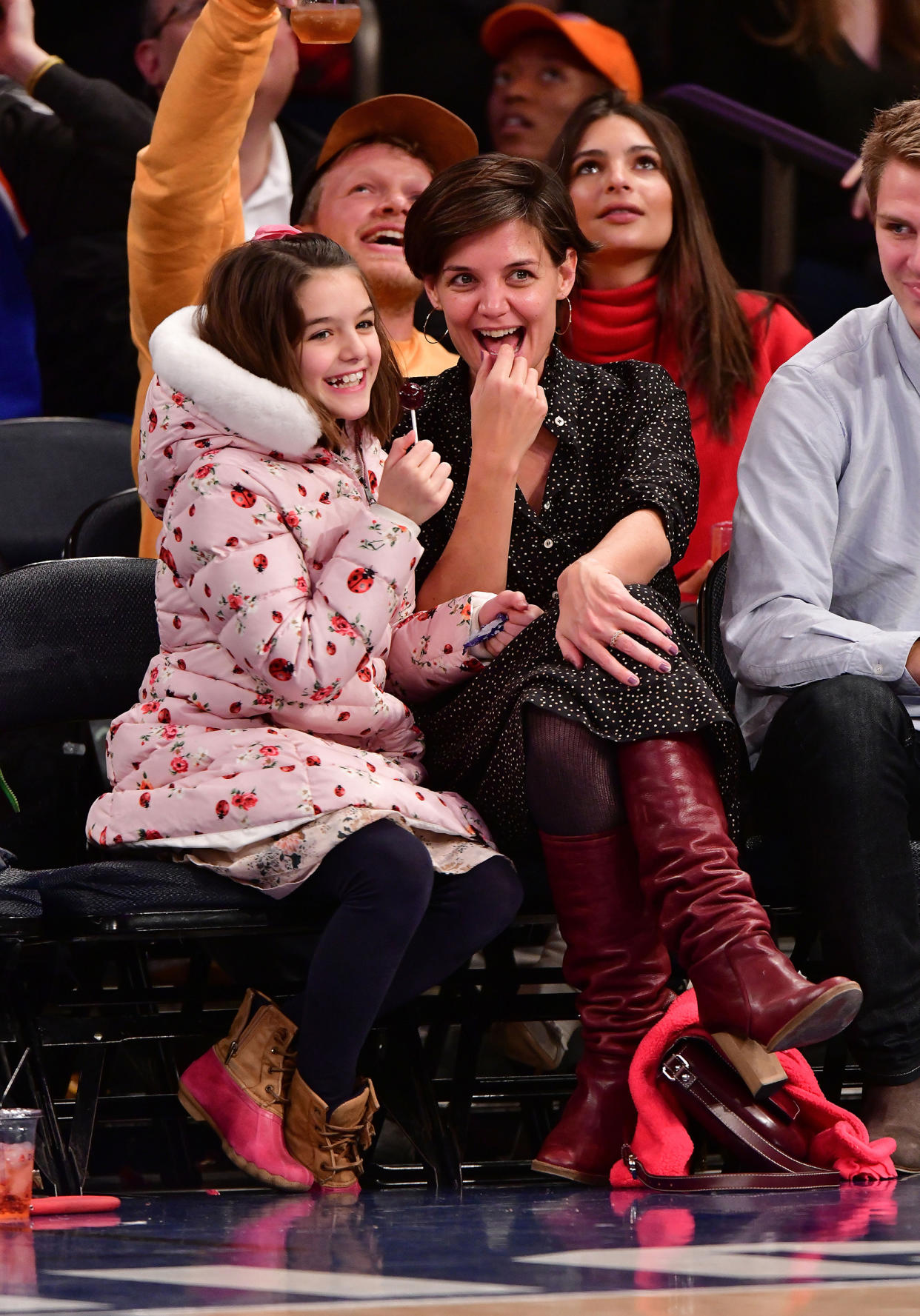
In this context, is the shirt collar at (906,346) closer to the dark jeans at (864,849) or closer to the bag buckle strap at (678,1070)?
the dark jeans at (864,849)

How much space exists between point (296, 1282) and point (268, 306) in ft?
4.29

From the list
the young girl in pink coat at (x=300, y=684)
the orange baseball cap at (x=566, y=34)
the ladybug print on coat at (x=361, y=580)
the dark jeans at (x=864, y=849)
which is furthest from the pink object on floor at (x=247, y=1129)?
the orange baseball cap at (x=566, y=34)

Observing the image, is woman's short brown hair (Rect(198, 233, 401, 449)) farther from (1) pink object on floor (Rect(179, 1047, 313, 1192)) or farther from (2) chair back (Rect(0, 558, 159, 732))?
(1) pink object on floor (Rect(179, 1047, 313, 1192))

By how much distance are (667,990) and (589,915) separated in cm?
15

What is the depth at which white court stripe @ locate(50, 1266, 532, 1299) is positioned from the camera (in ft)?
4.23

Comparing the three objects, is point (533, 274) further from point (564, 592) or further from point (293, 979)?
point (293, 979)

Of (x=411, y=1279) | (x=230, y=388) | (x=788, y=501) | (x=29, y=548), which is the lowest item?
(x=411, y=1279)

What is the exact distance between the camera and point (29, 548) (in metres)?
3.20

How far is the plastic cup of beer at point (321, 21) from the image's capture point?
267 centimetres

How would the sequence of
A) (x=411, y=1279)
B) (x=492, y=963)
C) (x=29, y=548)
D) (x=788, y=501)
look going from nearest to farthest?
(x=411, y=1279), (x=492, y=963), (x=788, y=501), (x=29, y=548)

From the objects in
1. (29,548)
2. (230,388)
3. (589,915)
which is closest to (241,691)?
(230,388)

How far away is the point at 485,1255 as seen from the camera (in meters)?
1.48

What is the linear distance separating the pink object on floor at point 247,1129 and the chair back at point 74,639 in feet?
2.00

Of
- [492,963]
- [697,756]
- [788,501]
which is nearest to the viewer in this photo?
[697,756]
